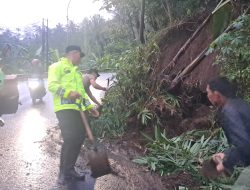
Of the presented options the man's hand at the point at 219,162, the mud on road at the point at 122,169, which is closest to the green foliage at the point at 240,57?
the mud on road at the point at 122,169

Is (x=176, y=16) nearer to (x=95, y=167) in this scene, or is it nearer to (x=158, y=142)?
(x=158, y=142)

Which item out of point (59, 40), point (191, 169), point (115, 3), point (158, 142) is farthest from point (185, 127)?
point (59, 40)

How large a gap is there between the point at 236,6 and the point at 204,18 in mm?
1855

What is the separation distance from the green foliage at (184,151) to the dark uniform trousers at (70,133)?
3.82 ft

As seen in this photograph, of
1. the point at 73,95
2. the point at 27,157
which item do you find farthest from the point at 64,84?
the point at 27,157

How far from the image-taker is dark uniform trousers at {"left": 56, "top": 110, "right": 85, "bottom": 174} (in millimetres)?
6070

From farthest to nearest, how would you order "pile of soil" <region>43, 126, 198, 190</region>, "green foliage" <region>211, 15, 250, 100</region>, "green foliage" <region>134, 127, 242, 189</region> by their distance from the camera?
"green foliage" <region>211, 15, 250, 100</region> < "green foliage" <region>134, 127, 242, 189</region> < "pile of soil" <region>43, 126, 198, 190</region>

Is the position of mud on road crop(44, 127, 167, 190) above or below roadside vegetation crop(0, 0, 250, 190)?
below

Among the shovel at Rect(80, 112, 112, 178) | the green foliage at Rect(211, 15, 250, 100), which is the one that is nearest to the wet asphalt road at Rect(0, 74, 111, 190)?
the shovel at Rect(80, 112, 112, 178)

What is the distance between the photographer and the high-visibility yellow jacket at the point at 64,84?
6.05 m

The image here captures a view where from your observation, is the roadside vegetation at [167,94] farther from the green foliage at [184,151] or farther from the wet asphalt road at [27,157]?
the wet asphalt road at [27,157]

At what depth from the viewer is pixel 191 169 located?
19.5 feet

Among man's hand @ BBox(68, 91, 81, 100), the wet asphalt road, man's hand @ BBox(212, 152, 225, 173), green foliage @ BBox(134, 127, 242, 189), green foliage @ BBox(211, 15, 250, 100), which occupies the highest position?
green foliage @ BBox(211, 15, 250, 100)

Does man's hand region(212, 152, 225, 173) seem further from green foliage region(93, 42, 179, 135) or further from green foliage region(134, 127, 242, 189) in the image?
green foliage region(93, 42, 179, 135)
